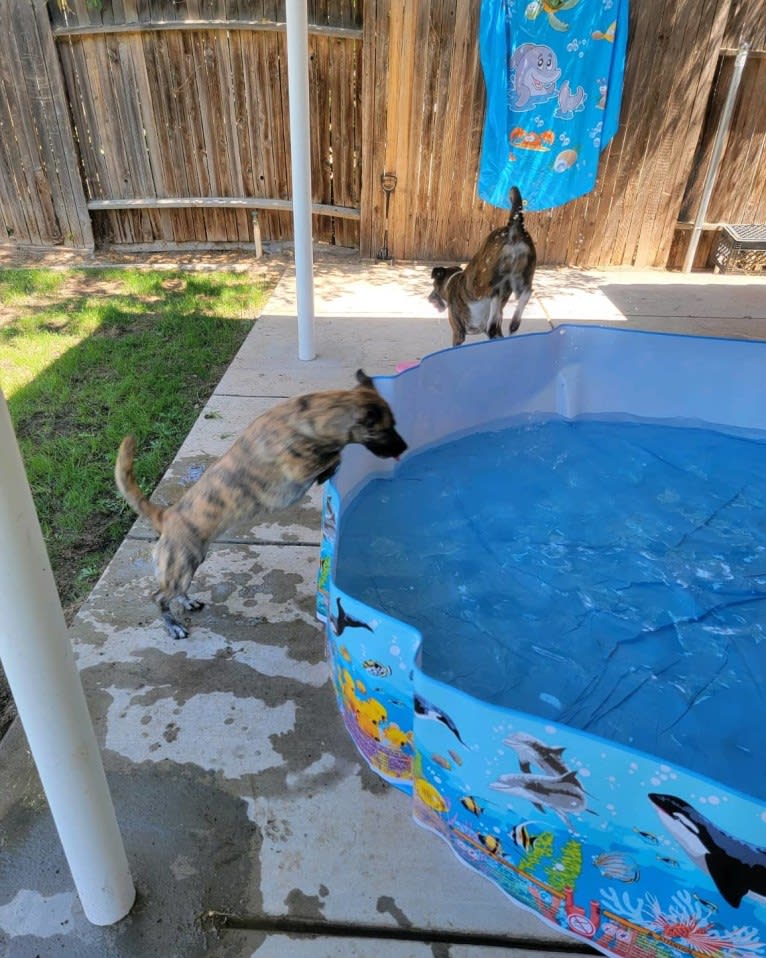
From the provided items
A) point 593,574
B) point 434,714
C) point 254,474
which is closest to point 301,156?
point 254,474

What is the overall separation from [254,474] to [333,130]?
6.72 meters

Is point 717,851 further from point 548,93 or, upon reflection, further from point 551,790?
point 548,93

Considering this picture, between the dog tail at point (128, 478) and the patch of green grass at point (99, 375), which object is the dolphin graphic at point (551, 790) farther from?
the patch of green grass at point (99, 375)

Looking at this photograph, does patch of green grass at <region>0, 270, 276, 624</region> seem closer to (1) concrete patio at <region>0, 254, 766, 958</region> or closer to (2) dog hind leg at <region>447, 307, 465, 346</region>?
(1) concrete patio at <region>0, 254, 766, 958</region>

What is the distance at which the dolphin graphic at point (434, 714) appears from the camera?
223 cm

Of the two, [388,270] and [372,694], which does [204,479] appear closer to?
[372,694]

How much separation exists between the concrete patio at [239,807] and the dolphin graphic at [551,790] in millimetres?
506

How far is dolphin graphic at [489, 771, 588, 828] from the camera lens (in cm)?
205

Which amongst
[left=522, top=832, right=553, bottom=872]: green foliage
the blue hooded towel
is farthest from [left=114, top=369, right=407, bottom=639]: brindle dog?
the blue hooded towel

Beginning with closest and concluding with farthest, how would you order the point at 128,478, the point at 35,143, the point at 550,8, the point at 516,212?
the point at 128,478, the point at 516,212, the point at 550,8, the point at 35,143

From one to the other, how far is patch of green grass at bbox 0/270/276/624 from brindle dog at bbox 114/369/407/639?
819 mm

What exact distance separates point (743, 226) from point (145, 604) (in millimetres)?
8582

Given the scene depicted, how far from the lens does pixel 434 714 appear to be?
228cm

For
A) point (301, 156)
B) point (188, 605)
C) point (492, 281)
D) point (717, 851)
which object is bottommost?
point (188, 605)
